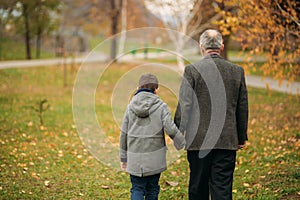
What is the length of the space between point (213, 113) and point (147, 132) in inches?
25.6

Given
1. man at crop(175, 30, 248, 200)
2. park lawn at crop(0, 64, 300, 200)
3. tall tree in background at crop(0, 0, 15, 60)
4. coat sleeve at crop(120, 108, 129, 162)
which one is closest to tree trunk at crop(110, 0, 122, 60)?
tall tree in background at crop(0, 0, 15, 60)

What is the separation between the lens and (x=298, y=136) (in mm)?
8242

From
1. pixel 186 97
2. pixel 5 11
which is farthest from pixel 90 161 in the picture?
pixel 5 11

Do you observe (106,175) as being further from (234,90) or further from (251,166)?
(234,90)

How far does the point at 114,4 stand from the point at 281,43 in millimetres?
20585

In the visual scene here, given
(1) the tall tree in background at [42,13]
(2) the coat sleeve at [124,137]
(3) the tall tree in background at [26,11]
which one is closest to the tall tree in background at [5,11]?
(3) the tall tree in background at [26,11]

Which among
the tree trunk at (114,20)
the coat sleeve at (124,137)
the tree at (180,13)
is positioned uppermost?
the tree trunk at (114,20)

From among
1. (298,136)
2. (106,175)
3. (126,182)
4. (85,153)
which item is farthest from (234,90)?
(298,136)

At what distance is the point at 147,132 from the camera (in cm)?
395

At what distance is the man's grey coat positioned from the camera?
3.90 m

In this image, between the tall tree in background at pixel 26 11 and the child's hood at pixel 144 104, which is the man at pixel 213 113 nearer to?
the child's hood at pixel 144 104

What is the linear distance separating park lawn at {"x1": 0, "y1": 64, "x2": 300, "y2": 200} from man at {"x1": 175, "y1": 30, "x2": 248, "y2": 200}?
54.9 inches

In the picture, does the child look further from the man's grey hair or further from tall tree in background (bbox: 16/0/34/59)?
tall tree in background (bbox: 16/0/34/59)

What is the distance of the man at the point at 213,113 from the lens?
3.91 meters
